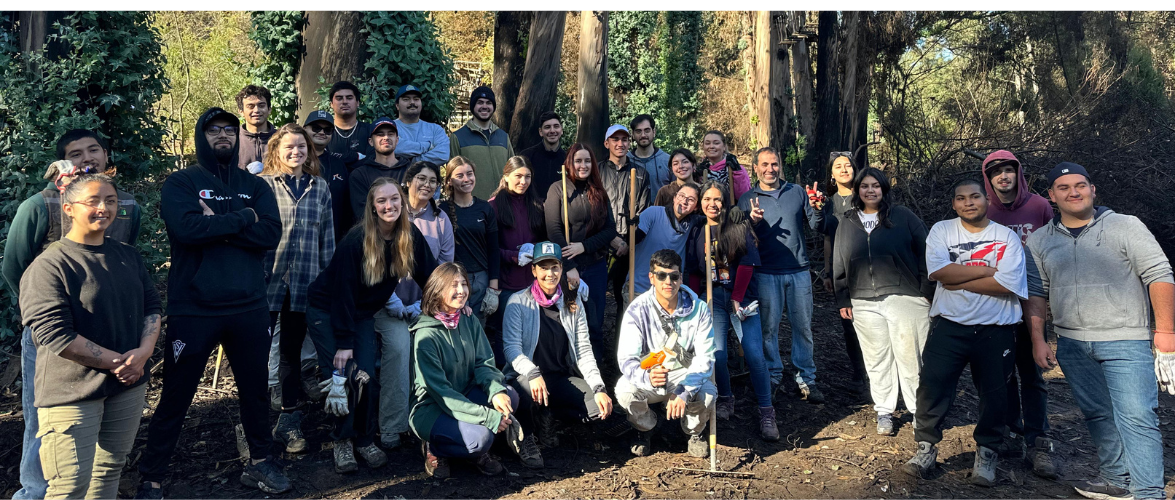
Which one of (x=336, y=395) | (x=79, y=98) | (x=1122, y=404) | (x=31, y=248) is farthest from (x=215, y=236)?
(x=1122, y=404)

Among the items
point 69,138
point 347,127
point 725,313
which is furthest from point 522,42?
point 69,138

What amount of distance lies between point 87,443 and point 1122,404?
5219 millimetres

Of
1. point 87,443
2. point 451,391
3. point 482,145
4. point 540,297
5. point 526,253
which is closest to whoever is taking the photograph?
point 87,443

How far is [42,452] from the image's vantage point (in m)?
3.47

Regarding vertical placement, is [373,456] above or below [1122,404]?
below

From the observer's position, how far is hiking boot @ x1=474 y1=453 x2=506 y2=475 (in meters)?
4.79

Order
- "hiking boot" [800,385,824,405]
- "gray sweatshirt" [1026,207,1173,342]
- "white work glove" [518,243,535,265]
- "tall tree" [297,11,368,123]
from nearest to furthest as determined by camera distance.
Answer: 1. "gray sweatshirt" [1026,207,1173,342]
2. "white work glove" [518,243,535,265]
3. "hiking boot" [800,385,824,405]
4. "tall tree" [297,11,368,123]

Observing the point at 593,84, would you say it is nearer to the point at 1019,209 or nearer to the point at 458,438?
the point at 1019,209

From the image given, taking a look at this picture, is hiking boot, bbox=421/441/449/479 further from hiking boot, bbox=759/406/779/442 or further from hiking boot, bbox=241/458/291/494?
hiking boot, bbox=759/406/779/442

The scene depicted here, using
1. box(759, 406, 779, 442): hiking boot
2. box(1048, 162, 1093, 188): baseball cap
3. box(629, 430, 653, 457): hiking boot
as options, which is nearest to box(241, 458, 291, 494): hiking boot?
box(629, 430, 653, 457): hiking boot

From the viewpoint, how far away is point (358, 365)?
480 centimetres

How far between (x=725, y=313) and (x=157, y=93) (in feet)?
15.4

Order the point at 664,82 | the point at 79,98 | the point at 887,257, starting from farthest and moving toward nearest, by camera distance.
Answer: the point at 664,82, the point at 79,98, the point at 887,257

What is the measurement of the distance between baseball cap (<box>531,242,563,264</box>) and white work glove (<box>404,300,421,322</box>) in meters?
0.80
